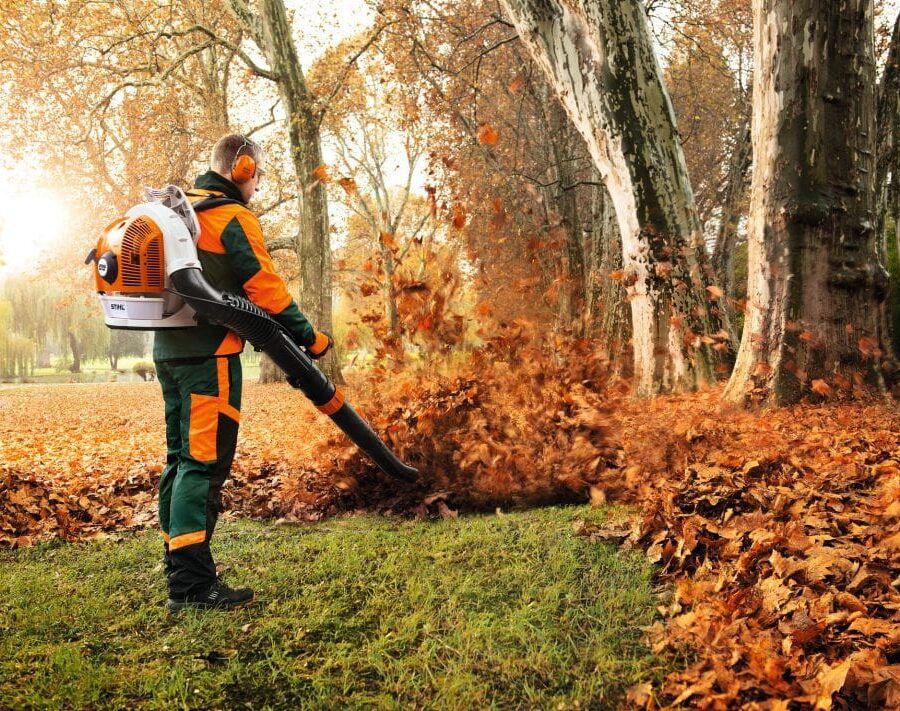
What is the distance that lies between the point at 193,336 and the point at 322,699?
1.77 metres

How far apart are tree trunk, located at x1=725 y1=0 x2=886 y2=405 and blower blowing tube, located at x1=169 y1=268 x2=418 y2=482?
3.42 metres

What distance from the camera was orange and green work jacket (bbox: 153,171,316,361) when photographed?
128 inches

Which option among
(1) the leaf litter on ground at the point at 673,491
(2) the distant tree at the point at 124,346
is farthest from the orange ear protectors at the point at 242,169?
(2) the distant tree at the point at 124,346

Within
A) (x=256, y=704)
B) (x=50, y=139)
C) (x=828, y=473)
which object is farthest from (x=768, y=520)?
(x=50, y=139)

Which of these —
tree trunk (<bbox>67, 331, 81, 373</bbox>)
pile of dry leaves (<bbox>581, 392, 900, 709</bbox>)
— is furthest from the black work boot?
tree trunk (<bbox>67, 331, 81, 373</bbox>)

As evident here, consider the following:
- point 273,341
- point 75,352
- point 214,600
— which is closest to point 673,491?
point 273,341

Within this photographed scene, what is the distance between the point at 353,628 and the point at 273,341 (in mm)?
1463

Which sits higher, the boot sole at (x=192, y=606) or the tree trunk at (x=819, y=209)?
the tree trunk at (x=819, y=209)

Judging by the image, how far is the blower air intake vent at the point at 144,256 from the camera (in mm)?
3086

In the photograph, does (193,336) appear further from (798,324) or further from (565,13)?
(565,13)

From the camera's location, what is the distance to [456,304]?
602cm

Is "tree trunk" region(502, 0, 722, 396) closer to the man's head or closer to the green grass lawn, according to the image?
the green grass lawn

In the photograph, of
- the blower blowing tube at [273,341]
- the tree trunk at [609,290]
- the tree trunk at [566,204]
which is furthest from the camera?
the tree trunk at [566,204]

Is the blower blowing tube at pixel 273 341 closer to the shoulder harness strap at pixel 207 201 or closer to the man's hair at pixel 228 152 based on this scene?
the shoulder harness strap at pixel 207 201
